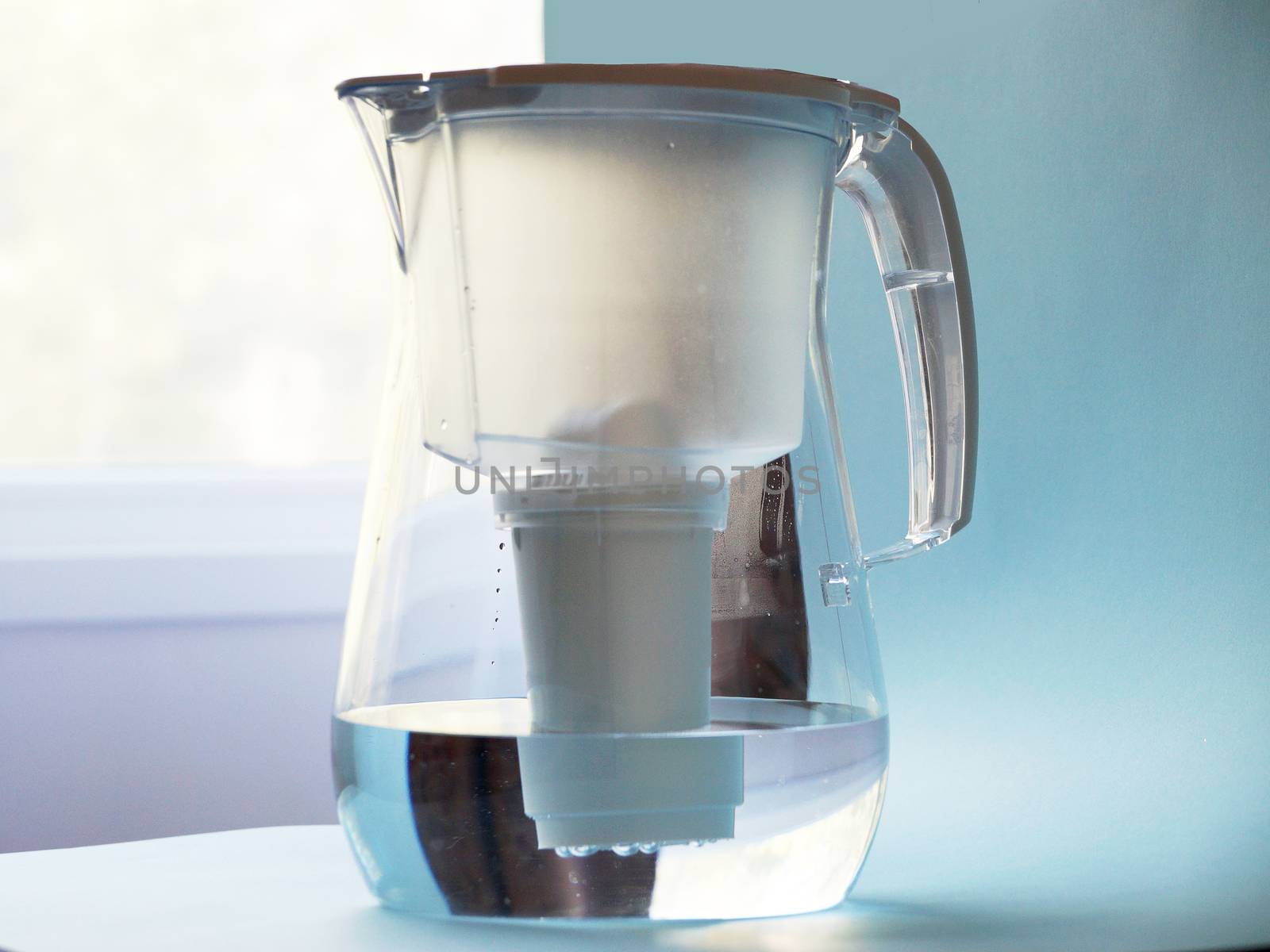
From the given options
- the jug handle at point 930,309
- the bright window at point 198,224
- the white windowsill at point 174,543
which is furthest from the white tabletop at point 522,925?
the bright window at point 198,224

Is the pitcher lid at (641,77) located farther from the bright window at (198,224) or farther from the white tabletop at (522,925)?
the bright window at (198,224)

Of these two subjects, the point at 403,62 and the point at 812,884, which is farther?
the point at 403,62

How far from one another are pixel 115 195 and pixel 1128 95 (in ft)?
2.72

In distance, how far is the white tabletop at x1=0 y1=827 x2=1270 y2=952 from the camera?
354mm

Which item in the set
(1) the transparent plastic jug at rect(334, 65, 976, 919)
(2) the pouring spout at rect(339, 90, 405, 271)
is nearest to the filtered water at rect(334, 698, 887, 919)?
(1) the transparent plastic jug at rect(334, 65, 976, 919)

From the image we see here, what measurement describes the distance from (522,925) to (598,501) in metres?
0.12

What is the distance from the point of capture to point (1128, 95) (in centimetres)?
52

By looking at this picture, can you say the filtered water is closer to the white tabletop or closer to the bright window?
the white tabletop

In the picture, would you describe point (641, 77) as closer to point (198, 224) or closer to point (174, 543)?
point (174, 543)

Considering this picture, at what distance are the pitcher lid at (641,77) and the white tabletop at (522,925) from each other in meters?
0.22

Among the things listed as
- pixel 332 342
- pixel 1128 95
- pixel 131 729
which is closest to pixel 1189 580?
Answer: pixel 1128 95

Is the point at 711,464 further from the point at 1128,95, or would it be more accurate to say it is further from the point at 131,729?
the point at 131,729

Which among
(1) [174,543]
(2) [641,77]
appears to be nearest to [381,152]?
(2) [641,77]

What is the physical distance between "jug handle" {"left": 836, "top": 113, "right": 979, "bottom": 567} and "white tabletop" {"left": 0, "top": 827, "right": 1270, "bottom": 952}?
0.11 meters
